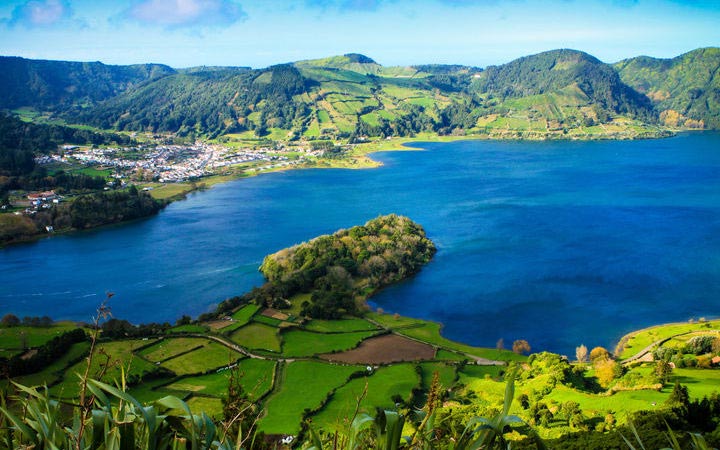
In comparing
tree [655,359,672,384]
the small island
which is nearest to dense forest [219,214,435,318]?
the small island

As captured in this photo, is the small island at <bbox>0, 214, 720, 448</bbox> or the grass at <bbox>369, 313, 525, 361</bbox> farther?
the grass at <bbox>369, 313, 525, 361</bbox>

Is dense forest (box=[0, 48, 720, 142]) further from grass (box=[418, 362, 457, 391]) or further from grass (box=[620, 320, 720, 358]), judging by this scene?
grass (box=[418, 362, 457, 391])

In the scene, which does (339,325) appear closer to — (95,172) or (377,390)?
(377,390)

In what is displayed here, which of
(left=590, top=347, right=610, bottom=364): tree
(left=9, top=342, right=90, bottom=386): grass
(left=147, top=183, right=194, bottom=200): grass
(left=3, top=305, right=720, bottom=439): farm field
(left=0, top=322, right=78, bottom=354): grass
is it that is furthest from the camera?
(left=147, top=183, right=194, bottom=200): grass

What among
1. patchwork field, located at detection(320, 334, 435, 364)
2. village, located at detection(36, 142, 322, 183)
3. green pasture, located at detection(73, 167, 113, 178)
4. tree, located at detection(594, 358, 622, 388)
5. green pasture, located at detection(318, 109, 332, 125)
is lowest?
patchwork field, located at detection(320, 334, 435, 364)

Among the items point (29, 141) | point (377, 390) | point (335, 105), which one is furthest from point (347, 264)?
point (335, 105)

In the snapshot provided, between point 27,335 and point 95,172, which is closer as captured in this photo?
point 27,335

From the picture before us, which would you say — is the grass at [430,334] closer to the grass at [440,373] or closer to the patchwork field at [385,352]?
the patchwork field at [385,352]
